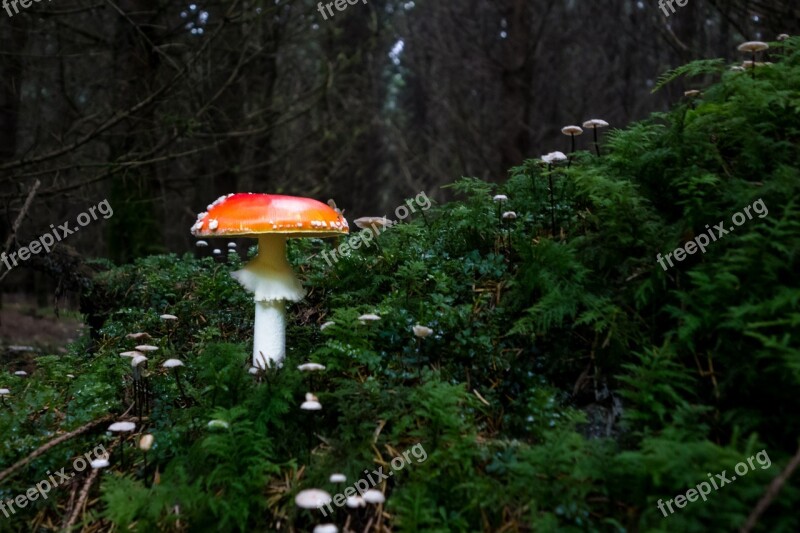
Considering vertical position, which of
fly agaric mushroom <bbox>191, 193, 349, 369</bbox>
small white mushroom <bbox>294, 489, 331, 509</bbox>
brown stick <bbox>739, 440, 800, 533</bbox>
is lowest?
small white mushroom <bbox>294, 489, 331, 509</bbox>

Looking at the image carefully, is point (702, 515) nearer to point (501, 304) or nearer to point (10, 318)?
point (501, 304)

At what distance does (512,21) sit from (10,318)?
15.3 metres

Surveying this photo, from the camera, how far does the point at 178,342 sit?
4.28 meters

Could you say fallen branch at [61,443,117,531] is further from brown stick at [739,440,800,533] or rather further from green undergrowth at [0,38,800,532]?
brown stick at [739,440,800,533]

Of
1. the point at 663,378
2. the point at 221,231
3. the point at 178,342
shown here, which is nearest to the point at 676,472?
the point at 663,378

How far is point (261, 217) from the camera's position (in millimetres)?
2996

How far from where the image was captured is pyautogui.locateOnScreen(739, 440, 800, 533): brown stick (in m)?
1.83

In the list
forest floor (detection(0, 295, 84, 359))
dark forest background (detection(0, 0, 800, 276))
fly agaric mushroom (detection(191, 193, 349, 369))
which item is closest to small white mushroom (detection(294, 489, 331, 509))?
fly agaric mushroom (detection(191, 193, 349, 369))

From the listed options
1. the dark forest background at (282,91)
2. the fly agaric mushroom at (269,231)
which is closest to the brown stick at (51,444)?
the fly agaric mushroom at (269,231)

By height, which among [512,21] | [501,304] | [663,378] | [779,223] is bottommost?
[663,378]

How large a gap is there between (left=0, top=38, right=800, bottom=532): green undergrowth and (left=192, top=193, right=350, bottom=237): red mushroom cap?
0.71 meters

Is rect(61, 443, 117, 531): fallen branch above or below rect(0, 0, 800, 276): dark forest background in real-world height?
below

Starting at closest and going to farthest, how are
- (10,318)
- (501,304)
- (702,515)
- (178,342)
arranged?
(702,515) < (501,304) < (178,342) < (10,318)

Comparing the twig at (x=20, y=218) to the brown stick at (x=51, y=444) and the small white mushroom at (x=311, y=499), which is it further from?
the small white mushroom at (x=311, y=499)
